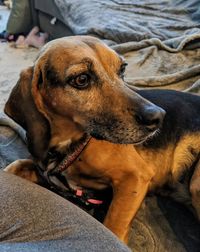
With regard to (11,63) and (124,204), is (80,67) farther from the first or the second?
(11,63)

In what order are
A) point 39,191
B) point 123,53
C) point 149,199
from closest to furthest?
point 39,191
point 149,199
point 123,53

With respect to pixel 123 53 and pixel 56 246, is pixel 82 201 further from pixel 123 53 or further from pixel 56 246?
pixel 123 53

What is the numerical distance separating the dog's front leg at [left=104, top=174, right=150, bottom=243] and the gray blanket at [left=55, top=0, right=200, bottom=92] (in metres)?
0.91

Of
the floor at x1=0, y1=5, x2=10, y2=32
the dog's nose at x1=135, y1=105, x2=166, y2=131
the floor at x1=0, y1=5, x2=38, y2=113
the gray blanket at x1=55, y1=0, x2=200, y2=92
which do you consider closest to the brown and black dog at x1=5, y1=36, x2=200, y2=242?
the dog's nose at x1=135, y1=105, x2=166, y2=131

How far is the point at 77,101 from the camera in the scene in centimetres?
148

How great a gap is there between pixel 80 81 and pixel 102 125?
18cm

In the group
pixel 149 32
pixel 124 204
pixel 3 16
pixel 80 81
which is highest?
pixel 80 81

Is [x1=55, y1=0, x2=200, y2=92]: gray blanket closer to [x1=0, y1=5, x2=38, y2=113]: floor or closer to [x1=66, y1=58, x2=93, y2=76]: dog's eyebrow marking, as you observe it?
[x1=0, y1=5, x2=38, y2=113]: floor

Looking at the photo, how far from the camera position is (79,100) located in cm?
148

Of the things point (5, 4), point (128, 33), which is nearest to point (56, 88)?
point (128, 33)

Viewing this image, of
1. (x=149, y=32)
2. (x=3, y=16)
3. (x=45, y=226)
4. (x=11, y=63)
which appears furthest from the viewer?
(x=3, y=16)

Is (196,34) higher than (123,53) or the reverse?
higher

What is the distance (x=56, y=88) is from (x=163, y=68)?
1239 mm

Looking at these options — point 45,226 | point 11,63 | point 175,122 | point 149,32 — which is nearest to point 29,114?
point 45,226
